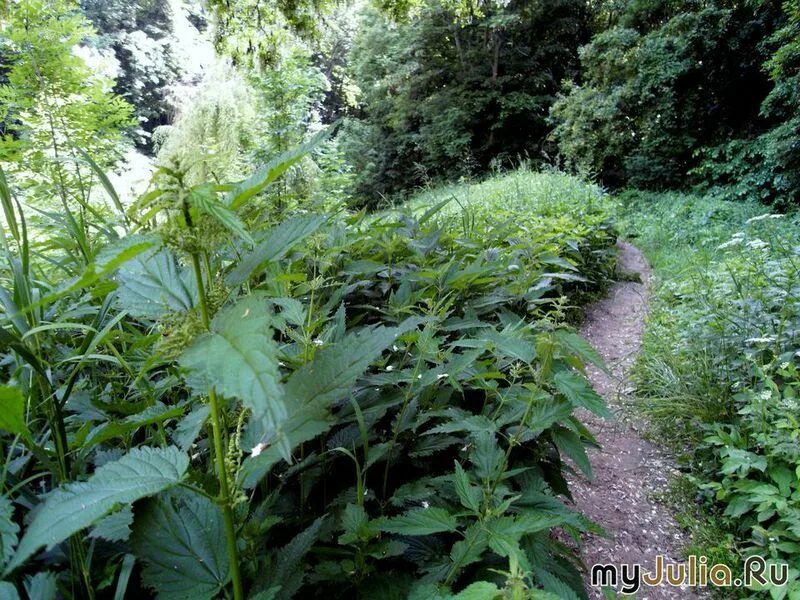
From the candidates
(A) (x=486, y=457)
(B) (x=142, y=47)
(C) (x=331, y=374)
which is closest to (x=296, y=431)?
(C) (x=331, y=374)

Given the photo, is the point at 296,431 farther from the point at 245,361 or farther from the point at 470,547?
the point at 470,547

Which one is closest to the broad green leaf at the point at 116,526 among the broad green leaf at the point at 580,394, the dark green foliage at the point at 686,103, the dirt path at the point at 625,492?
the broad green leaf at the point at 580,394

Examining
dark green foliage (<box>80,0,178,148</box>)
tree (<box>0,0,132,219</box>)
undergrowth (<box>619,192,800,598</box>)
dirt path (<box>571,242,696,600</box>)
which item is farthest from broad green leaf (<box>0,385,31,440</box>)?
dark green foliage (<box>80,0,178,148</box>)

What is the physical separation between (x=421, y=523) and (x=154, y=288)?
62cm

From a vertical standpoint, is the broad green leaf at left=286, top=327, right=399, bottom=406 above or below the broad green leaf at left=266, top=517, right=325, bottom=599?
above

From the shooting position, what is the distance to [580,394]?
1055 mm

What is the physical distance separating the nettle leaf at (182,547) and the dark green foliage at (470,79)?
20.0 metres

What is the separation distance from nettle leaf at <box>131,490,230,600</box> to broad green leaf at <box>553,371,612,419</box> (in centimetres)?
73

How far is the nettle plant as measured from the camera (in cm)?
58

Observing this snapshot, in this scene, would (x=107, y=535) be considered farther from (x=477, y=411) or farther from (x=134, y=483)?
(x=477, y=411)

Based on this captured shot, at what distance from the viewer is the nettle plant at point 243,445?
1.90 feet

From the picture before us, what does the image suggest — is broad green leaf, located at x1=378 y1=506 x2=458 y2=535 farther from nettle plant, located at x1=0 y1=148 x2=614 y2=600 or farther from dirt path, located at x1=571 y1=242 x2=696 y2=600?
dirt path, located at x1=571 y1=242 x2=696 y2=600

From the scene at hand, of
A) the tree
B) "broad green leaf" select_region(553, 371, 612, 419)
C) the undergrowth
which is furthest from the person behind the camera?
the tree

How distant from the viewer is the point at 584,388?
3.49 ft
